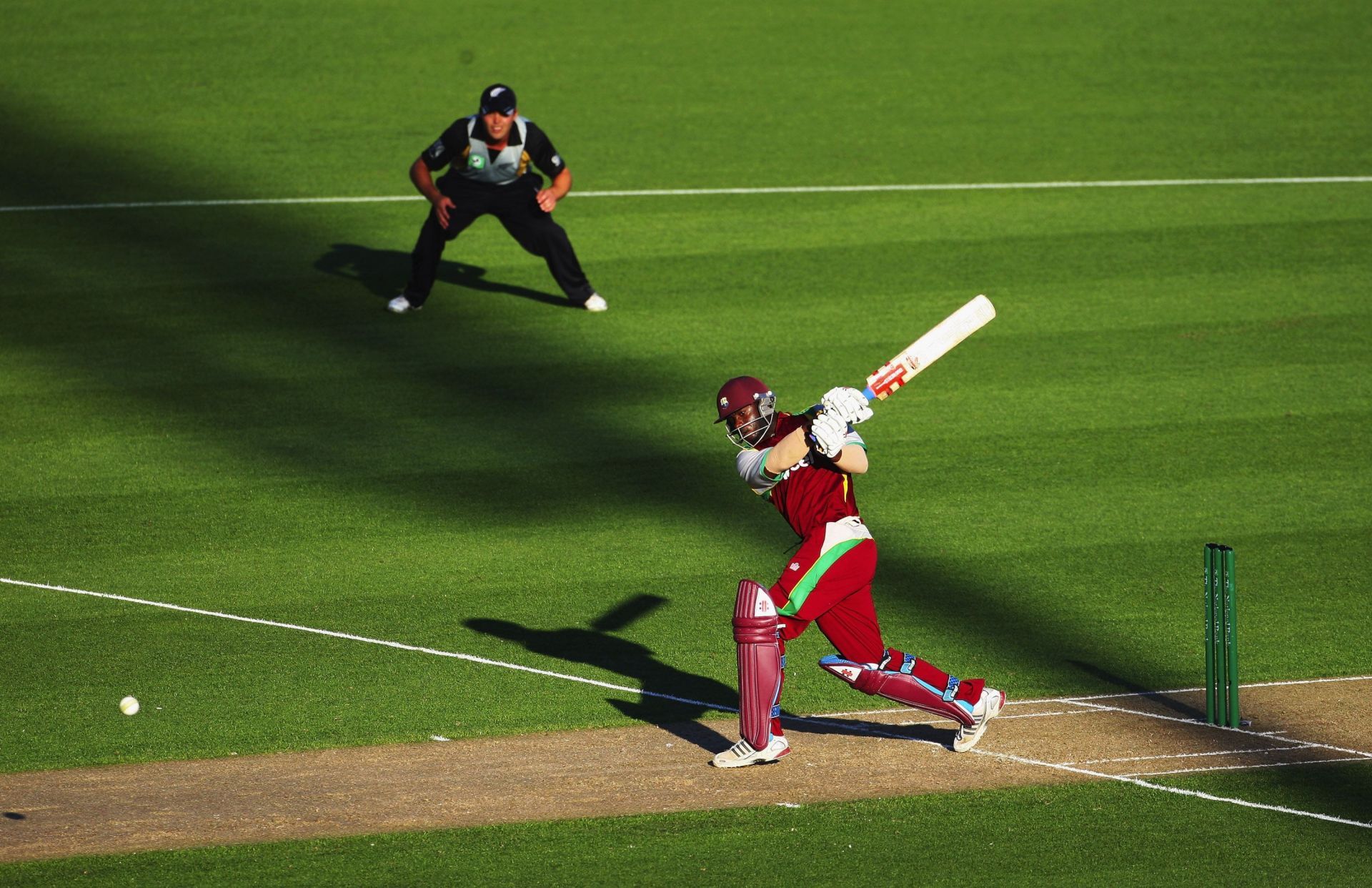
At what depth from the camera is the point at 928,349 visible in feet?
24.3

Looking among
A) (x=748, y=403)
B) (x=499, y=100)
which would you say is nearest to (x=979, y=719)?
(x=748, y=403)

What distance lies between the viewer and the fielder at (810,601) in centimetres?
714

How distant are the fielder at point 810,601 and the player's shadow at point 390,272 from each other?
7.24 m

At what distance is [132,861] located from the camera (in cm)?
658

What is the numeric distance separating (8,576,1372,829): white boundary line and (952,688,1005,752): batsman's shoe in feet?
0.27

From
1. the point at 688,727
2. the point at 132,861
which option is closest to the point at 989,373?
the point at 688,727

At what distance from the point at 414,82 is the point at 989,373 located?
9.88 m

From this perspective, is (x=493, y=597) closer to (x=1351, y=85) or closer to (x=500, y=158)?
(x=500, y=158)

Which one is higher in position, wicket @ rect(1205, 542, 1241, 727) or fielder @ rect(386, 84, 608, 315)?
fielder @ rect(386, 84, 608, 315)

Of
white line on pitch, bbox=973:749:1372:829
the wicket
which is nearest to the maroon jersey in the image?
white line on pitch, bbox=973:749:1372:829

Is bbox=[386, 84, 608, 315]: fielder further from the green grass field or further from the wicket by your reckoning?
the wicket

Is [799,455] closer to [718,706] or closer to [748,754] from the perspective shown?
[748,754]

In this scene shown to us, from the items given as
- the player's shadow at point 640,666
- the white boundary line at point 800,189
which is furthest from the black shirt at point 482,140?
the player's shadow at point 640,666

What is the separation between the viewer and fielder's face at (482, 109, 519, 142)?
12773 mm
